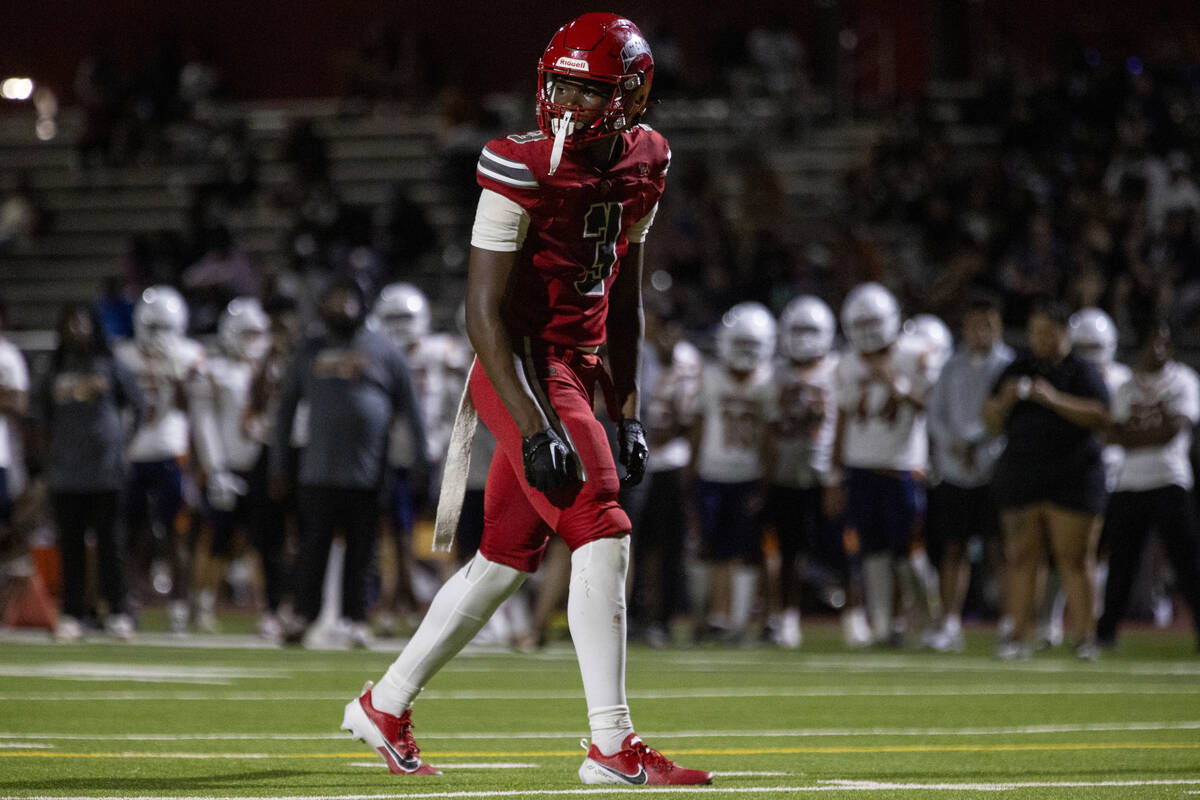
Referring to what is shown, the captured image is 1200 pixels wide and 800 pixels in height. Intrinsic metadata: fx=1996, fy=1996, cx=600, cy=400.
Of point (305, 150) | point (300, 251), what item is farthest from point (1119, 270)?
point (305, 150)

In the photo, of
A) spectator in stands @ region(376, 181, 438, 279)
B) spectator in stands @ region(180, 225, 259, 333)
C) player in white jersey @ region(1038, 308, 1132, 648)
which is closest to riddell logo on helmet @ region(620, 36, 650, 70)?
player in white jersey @ region(1038, 308, 1132, 648)

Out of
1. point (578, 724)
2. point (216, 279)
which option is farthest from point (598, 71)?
point (216, 279)

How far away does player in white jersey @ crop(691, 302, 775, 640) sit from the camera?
13406mm

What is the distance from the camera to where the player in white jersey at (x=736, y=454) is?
44.0ft

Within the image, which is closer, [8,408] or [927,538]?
[8,408]

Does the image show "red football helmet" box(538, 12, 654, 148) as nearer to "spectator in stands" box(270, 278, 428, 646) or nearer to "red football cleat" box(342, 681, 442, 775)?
"red football cleat" box(342, 681, 442, 775)

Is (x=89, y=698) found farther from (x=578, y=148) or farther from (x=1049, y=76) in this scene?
(x=1049, y=76)

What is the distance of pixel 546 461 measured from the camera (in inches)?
194

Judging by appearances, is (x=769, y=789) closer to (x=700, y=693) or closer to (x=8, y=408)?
(x=700, y=693)

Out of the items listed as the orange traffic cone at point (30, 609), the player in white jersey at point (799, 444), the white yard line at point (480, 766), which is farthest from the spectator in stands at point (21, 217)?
the white yard line at point (480, 766)

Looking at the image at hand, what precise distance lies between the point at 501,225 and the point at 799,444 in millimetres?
8471

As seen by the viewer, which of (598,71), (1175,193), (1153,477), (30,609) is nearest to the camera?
(598,71)

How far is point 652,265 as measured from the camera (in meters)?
18.7

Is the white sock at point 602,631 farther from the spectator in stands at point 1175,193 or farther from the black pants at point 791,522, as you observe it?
the spectator in stands at point 1175,193
